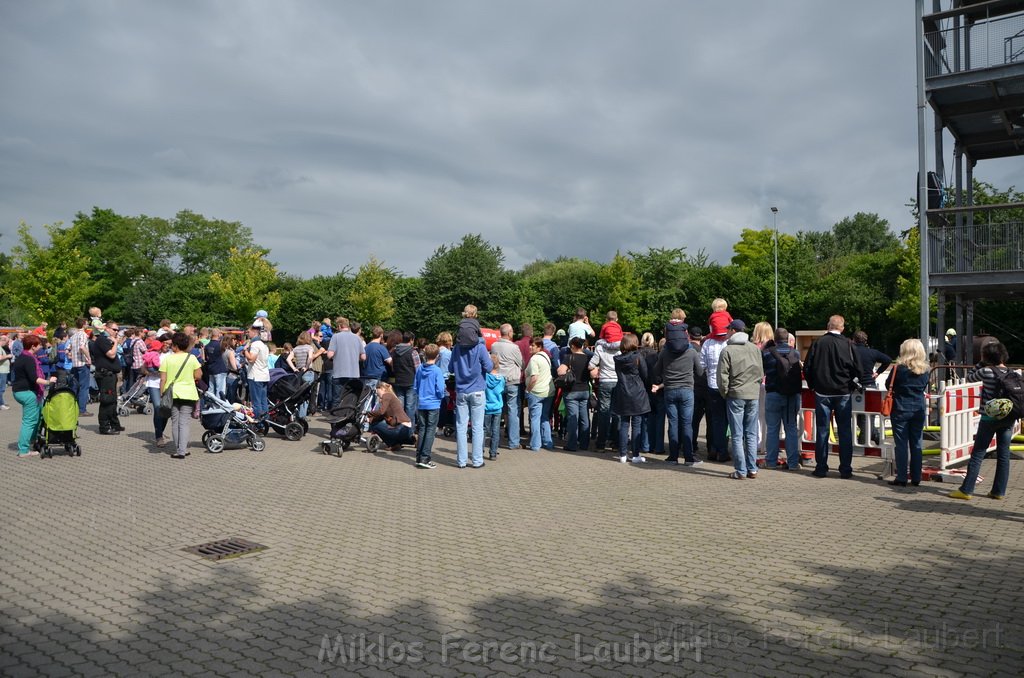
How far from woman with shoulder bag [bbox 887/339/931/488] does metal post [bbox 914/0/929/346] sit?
7.62m

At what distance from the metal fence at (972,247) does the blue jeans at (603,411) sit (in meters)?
9.00

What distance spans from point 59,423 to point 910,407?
11277 mm

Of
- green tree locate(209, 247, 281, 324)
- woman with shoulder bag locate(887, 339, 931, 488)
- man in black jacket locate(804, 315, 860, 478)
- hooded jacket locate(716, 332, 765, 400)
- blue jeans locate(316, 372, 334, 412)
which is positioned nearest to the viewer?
woman with shoulder bag locate(887, 339, 931, 488)

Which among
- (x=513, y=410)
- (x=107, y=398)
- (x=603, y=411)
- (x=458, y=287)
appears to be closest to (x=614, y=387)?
(x=603, y=411)

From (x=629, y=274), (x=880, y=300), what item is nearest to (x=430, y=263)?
(x=629, y=274)

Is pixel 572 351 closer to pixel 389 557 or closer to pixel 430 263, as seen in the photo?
pixel 389 557

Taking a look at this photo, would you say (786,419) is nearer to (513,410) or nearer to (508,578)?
(513,410)

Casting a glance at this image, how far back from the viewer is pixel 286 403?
1261 cm

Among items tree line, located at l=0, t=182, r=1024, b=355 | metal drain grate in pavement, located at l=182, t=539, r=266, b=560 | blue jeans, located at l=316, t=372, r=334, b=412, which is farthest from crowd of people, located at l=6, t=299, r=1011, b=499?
tree line, located at l=0, t=182, r=1024, b=355

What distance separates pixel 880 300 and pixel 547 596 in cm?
4305

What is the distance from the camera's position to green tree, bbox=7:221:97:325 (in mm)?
37375

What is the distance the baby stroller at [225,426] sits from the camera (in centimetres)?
1138

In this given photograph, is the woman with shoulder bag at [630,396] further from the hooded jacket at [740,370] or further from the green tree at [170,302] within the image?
the green tree at [170,302]

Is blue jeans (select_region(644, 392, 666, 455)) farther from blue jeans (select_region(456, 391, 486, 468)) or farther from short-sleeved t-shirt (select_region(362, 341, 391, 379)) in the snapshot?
short-sleeved t-shirt (select_region(362, 341, 391, 379))
